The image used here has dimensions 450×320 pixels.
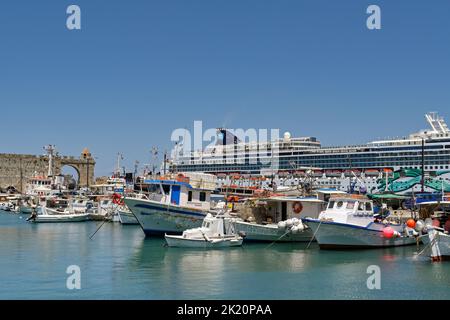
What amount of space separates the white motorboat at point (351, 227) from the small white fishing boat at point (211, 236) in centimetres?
430

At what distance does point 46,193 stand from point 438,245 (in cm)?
6730

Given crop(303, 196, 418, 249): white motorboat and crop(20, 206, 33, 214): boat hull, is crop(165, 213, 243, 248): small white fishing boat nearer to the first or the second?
crop(303, 196, 418, 249): white motorboat

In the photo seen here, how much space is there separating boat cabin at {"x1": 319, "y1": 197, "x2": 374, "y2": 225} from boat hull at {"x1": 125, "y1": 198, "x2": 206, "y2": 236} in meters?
8.81

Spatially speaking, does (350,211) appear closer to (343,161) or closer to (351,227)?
(351,227)

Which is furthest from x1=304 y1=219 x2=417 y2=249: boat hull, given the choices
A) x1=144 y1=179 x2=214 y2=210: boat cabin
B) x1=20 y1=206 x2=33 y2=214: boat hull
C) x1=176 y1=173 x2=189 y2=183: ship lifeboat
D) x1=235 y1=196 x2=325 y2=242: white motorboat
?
x1=20 y1=206 x2=33 y2=214: boat hull

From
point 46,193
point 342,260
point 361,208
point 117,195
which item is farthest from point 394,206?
point 46,193

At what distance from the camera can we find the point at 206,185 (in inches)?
1554

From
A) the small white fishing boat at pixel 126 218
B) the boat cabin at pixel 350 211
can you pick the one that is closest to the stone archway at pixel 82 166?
the small white fishing boat at pixel 126 218

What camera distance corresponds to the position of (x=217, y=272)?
23469mm

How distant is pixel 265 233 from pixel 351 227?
5.94 m

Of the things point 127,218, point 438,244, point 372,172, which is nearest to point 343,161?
point 372,172

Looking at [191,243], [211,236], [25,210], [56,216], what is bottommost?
[25,210]

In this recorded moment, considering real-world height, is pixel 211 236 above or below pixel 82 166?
below

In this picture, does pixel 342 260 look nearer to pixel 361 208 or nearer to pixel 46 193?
pixel 361 208
